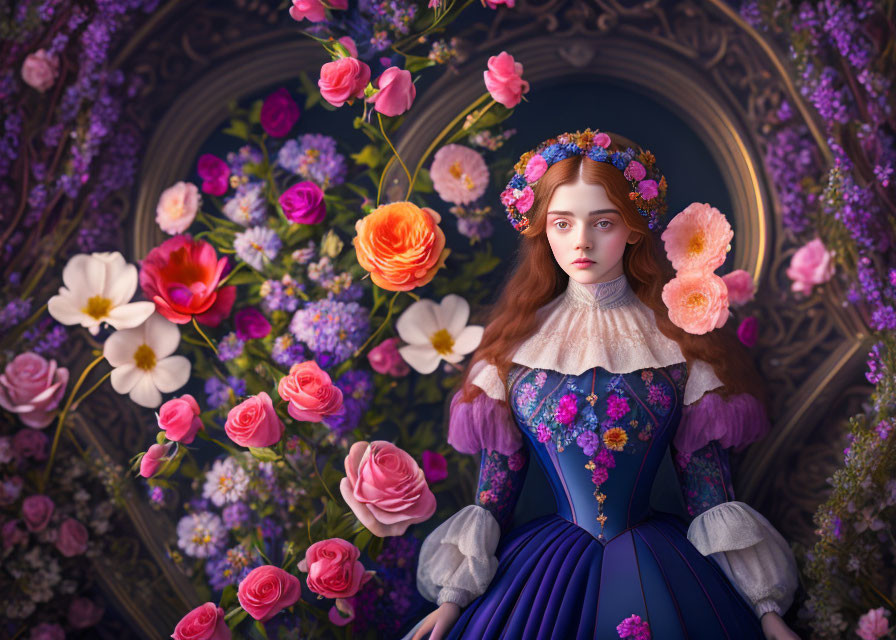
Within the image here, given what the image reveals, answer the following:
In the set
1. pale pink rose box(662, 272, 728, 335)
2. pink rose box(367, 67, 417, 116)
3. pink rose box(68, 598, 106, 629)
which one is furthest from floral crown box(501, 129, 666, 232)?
pink rose box(68, 598, 106, 629)

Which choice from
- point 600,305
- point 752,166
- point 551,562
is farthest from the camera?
point 752,166

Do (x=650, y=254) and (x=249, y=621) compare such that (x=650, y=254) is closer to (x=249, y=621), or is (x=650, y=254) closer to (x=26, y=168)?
(x=249, y=621)

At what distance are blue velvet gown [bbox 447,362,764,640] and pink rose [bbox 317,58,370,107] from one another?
800 millimetres

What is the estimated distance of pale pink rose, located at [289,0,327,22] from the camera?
202 centimetres

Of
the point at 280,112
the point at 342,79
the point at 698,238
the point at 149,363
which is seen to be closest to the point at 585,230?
the point at 698,238

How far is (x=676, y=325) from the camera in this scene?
1.82 metres

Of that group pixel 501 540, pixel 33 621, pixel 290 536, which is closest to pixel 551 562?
pixel 501 540

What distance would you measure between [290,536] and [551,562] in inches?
28.5

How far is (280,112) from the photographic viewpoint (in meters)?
2.12

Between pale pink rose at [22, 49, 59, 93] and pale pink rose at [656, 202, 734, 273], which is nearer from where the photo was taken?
pale pink rose at [656, 202, 734, 273]

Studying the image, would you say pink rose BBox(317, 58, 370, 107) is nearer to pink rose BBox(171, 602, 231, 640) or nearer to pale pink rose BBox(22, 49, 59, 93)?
pale pink rose BBox(22, 49, 59, 93)

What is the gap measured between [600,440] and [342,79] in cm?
106

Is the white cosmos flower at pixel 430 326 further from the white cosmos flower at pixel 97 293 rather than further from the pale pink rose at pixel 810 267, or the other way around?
the pale pink rose at pixel 810 267

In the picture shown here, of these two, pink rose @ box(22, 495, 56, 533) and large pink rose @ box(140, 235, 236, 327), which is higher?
large pink rose @ box(140, 235, 236, 327)
